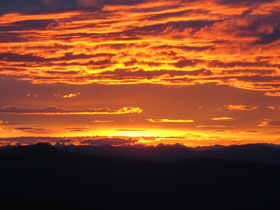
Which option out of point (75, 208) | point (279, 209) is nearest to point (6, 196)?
point (75, 208)

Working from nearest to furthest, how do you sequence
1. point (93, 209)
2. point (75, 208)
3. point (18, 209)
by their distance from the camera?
point (18, 209) < point (75, 208) < point (93, 209)

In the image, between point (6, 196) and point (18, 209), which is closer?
point (18, 209)

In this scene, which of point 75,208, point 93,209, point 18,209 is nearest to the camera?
point 18,209

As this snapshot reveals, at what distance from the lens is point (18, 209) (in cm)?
16288

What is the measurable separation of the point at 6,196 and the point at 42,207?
32516 millimetres

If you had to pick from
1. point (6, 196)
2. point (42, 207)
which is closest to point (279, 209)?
point (42, 207)

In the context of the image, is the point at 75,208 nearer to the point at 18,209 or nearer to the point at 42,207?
the point at 42,207

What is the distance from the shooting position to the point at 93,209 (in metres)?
199

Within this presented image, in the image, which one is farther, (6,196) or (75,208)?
(6,196)

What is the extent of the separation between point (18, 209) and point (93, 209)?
136ft

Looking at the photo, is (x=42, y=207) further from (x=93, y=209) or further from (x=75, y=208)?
(x=93, y=209)

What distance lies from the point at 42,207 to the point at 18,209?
36.8ft

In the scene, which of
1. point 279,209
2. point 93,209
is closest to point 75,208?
point 93,209

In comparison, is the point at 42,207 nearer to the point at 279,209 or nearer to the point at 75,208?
the point at 75,208
